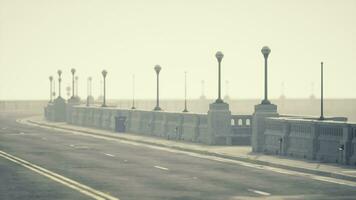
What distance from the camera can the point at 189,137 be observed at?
51.2 meters

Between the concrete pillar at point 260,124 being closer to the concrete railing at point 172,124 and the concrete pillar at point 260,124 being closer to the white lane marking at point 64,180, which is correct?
the concrete railing at point 172,124

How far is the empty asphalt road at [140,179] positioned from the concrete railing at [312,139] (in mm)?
2921

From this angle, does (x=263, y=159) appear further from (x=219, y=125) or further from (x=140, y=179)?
(x=219, y=125)

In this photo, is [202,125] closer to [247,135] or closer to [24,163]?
[247,135]

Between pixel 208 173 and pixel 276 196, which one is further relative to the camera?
pixel 208 173

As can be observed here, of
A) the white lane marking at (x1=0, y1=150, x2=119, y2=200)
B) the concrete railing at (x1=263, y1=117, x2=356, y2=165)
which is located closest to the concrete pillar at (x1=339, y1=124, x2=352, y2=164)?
the concrete railing at (x1=263, y1=117, x2=356, y2=165)

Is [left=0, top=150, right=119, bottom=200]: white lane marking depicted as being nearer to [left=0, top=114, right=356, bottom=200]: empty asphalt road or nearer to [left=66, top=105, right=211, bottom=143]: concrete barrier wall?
[left=0, top=114, right=356, bottom=200]: empty asphalt road

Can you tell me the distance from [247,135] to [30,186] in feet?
72.6

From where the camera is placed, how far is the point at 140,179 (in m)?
29.1

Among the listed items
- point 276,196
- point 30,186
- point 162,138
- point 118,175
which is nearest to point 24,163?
point 118,175

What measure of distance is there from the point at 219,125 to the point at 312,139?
39.9ft

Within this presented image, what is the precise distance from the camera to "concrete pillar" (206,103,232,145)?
47.2m

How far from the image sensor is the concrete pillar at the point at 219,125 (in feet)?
155

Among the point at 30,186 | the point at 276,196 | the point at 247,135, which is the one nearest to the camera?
the point at 276,196
